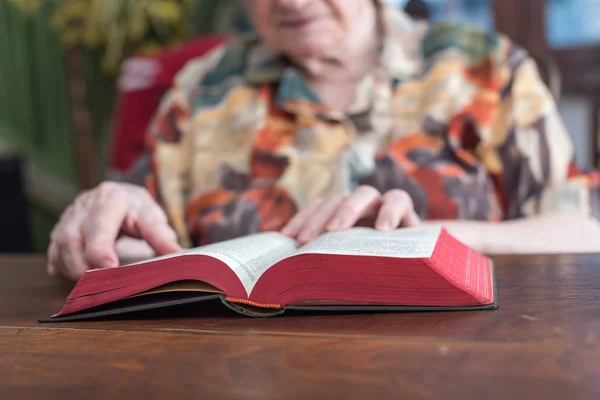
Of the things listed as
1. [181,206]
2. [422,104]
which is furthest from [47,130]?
[422,104]

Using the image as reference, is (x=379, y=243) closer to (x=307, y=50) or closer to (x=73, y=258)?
(x=73, y=258)

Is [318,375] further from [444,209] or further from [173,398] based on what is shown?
[444,209]

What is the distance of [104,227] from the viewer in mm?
826

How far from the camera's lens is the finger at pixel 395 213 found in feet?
2.64

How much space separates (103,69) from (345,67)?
6.46 ft

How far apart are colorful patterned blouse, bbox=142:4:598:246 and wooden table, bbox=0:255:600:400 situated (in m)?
0.57

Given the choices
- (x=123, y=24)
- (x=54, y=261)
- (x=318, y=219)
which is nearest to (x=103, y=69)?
(x=123, y=24)

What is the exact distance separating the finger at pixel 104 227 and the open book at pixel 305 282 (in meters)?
0.14

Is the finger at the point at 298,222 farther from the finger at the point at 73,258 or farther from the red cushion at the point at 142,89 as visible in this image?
the red cushion at the point at 142,89

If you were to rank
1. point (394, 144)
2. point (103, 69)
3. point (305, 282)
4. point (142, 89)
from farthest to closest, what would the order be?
point (103, 69) < point (142, 89) < point (394, 144) < point (305, 282)

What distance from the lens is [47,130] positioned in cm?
318

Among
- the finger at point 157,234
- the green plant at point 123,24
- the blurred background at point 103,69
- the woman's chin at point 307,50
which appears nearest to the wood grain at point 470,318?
the finger at point 157,234

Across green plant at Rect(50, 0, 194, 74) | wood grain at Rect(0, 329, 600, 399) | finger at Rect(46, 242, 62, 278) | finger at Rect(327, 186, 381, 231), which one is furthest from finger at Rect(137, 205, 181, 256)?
green plant at Rect(50, 0, 194, 74)

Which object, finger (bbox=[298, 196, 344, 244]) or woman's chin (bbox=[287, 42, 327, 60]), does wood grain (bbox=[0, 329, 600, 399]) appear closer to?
finger (bbox=[298, 196, 344, 244])
